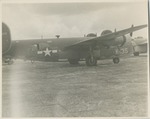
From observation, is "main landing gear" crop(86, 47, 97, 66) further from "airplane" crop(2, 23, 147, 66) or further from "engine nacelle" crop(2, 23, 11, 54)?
"engine nacelle" crop(2, 23, 11, 54)

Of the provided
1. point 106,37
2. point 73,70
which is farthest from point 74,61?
point 106,37

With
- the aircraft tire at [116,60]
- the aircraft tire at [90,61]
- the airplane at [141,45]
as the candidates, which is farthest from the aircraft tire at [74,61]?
the airplane at [141,45]

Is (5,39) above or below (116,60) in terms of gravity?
above

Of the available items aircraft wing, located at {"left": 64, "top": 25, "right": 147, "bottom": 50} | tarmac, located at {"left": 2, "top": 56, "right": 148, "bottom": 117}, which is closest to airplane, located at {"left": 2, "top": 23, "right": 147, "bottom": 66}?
aircraft wing, located at {"left": 64, "top": 25, "right": 147, "bottom": 50}

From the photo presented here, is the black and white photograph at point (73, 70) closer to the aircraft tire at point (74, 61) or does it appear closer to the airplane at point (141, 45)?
the airplane at point (141, 45)

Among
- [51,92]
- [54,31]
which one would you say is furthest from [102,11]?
[51,92]

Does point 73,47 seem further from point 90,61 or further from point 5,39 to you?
point 5,39

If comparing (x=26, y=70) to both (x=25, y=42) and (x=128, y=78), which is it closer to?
(x=25, y=42)
